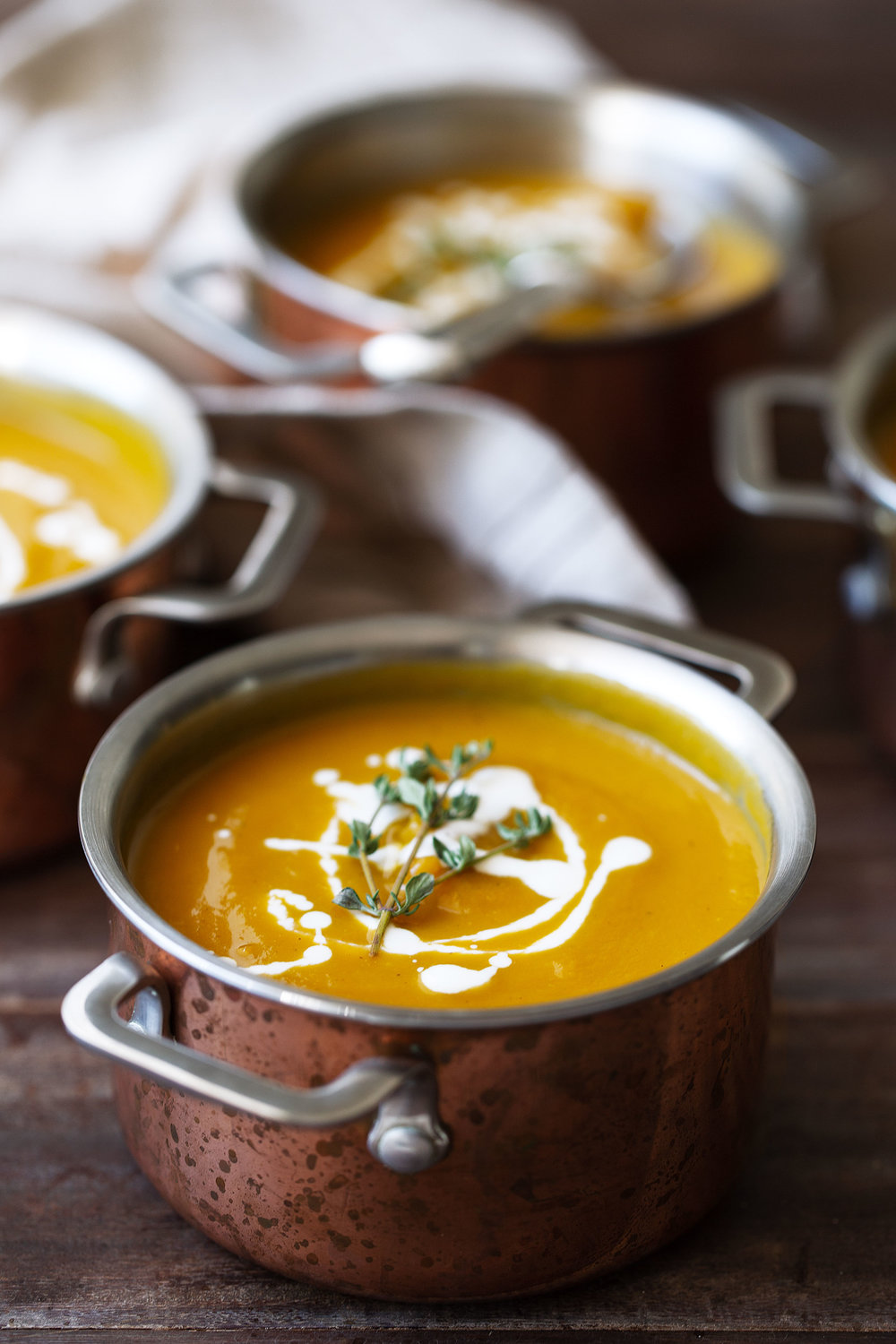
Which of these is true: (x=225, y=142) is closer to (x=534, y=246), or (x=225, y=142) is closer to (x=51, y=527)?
(x=534, y=246)

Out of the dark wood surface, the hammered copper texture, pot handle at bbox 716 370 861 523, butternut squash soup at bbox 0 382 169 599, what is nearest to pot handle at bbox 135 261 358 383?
butternut squash soup at bbox 0 382 169 599

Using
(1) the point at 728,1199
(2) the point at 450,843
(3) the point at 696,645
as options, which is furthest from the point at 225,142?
(1) the point at 728,1199

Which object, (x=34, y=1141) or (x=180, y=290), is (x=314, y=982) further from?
(x=180, y=290)

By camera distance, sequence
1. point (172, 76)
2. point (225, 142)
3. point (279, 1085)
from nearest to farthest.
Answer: point (279, 1085) < point (225, 142) < point (172, 76)

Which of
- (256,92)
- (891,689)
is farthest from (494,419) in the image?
(256,92)

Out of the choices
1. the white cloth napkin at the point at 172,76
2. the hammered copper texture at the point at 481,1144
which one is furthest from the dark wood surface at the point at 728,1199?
the white cloth napkin at the point at 172,76

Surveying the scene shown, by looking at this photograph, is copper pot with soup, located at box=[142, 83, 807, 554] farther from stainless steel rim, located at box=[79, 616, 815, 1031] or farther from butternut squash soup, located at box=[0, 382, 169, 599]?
stainless steel rim, located at box=[79, 616, 815, 1031]

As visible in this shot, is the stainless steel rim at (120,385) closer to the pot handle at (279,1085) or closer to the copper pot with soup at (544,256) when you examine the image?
the copper pot with soup at (544,256)
